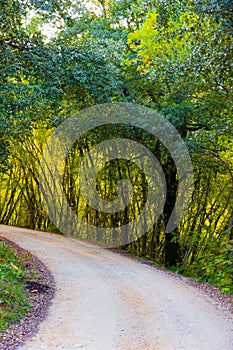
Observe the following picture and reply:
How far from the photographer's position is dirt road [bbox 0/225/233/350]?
413 centimetres

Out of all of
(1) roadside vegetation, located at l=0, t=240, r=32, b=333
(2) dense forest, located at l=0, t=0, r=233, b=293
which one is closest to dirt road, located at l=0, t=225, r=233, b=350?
(1) roadside vegetation, located at l=0, t=240, r=32, b=333

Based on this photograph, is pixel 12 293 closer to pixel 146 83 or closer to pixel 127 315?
pixel 127 315

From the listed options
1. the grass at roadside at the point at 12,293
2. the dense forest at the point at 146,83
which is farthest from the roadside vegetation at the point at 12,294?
the dense forest at the point at 146,83

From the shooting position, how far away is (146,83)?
1040 centimetres

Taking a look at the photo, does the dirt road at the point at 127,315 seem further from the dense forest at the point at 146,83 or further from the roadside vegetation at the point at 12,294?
the dense forest at the point at 146,83

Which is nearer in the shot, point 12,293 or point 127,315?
point 127,315

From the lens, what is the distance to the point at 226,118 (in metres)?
8.63

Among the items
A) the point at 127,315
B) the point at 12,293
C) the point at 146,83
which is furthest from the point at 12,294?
the point at 146,83

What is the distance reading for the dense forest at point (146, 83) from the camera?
6910 millimetres

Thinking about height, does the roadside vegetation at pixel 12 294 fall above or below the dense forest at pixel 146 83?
below

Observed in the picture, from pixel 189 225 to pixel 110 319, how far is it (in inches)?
323

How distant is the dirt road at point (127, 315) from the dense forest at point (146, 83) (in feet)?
5.32

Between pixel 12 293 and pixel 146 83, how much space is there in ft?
21.9

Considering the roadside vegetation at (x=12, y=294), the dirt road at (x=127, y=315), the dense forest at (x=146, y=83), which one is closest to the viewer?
the dirt road at (x=127, y=315)
